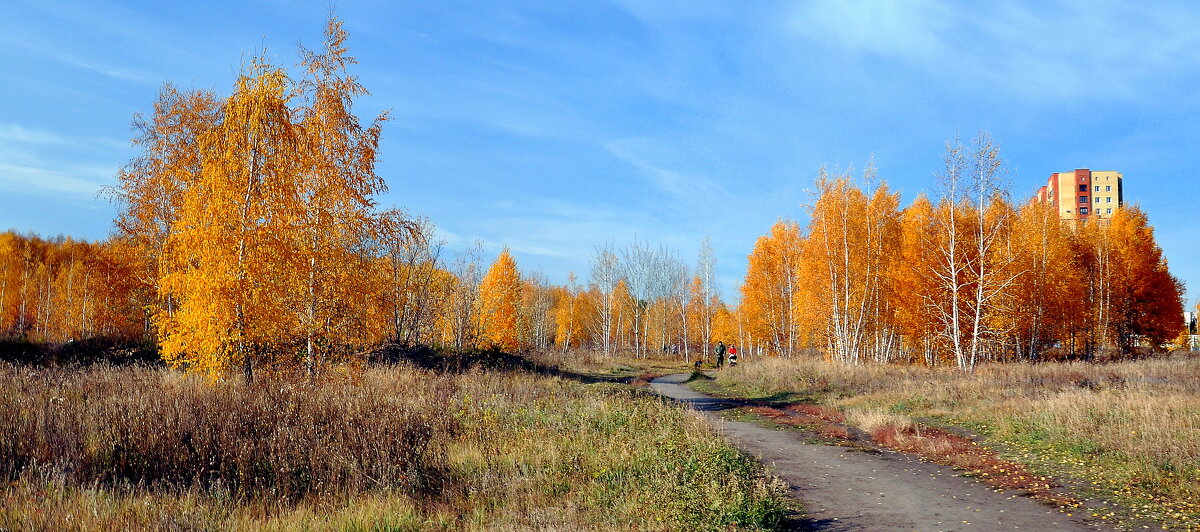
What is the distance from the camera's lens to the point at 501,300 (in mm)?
47812

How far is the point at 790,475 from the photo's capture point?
9.57 meters

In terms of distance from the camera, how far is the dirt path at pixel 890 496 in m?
7.24

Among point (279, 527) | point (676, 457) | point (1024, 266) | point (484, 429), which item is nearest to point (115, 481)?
point (279, 527)

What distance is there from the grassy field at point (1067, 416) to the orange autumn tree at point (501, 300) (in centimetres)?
2413

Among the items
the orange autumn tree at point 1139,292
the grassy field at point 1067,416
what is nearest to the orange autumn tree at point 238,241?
the grassy field at point 1067,416

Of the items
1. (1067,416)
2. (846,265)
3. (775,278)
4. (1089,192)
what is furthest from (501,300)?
(1089,192)

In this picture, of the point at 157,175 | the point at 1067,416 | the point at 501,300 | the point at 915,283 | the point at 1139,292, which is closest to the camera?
the point at 1067,416

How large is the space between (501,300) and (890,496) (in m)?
40.9

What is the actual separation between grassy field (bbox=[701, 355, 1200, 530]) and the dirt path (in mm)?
1007

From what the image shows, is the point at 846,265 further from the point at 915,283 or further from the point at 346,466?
the point at 346,466

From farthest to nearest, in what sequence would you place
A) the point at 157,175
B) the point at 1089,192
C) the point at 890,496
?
the point at 1089,192 → the point at 157,175 → the point at 890,496

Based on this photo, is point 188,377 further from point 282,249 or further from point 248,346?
point 282,249

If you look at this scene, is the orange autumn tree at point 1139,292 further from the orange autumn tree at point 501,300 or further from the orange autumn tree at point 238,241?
the orange autumn tree at point 238,241

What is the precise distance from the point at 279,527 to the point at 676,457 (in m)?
4.91
